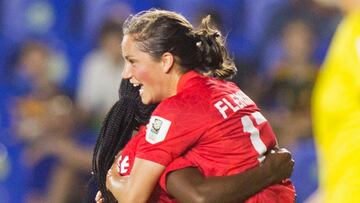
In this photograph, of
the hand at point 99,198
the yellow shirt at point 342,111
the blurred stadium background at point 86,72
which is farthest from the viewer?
the blurred stadium background at point 86,72

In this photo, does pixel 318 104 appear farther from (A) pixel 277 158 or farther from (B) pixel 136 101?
(B) pixel 136 101

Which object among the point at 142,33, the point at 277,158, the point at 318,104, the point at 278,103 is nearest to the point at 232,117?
the point at 277,158

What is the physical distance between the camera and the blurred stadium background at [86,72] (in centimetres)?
609

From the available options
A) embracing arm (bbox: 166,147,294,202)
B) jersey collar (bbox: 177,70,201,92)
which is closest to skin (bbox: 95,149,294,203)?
embracing arm (bbox: 166,147,294,202)

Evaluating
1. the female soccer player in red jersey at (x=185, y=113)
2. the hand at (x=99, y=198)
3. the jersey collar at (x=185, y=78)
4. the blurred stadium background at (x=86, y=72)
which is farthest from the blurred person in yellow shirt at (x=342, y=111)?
the blurred stadium background at (x=86, y=72)

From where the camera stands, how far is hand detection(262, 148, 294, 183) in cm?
346

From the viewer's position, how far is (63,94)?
6.30 meters

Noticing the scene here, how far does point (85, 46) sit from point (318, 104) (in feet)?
14.1

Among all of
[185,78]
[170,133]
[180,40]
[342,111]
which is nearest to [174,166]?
[170,133]

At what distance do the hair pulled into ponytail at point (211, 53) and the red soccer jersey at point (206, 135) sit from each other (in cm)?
16

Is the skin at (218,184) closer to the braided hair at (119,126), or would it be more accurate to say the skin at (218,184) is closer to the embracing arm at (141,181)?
the embracing arm at (141,181)

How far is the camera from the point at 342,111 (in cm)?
218

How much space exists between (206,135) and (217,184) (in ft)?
0.63

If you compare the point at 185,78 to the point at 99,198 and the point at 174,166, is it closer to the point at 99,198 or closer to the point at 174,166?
the point at 174,166
